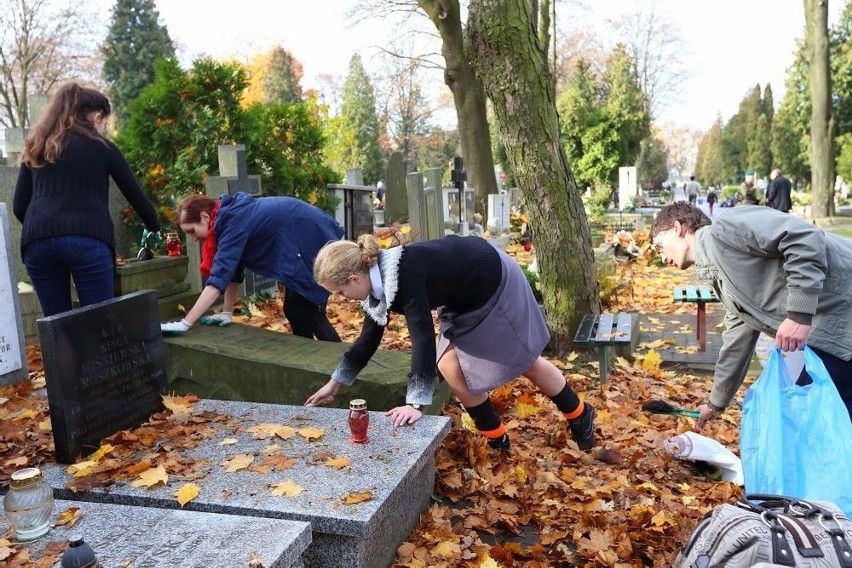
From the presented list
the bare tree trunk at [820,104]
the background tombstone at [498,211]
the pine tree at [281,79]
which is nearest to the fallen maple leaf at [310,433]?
the background tombstone at [498,211]

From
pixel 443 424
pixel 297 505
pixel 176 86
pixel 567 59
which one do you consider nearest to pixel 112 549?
pixel 297 505

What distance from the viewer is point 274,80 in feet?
177

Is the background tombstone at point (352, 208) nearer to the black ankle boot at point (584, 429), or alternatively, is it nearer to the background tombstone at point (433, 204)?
the background tombstone at point (433, 204)

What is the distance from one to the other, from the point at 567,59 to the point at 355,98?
56.7ft

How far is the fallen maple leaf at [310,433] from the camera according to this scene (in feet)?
11.0

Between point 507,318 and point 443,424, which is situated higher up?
point 507,318

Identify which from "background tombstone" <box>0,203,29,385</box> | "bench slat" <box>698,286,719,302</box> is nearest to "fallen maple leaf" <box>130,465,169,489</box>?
"background tombstone" <box>0,203,29,385</box>

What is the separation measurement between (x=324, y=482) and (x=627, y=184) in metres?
31.8

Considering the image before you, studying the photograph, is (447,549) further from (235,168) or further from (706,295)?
(235,168)

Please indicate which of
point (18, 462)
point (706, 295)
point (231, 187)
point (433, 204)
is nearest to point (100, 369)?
point (18, 462)

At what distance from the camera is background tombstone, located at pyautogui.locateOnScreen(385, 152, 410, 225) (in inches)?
501

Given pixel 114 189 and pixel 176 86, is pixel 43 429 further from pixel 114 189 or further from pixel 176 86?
pixel 176 86

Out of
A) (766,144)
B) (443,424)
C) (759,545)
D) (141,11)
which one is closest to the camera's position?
(759,545)

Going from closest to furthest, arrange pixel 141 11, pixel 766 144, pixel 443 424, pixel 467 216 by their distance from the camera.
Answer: pixel 443 424, pixel 467 216, pixel 141 11, pixel 766 144
